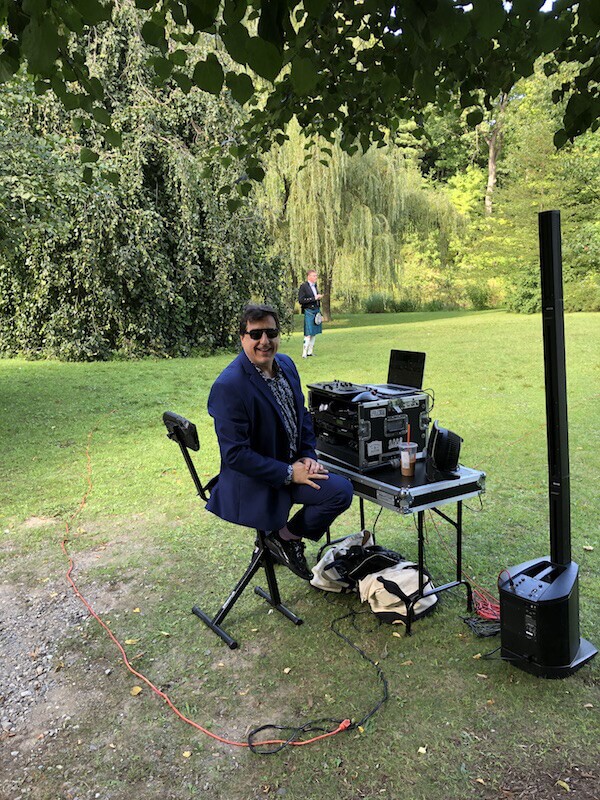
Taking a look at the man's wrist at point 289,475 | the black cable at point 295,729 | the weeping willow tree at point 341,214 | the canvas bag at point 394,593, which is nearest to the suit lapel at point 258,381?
the man's wrist at point 289,475

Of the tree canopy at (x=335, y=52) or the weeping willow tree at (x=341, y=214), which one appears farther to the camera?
the weeping willow tree at (x=341, y=214)

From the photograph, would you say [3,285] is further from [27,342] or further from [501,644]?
[501,644]

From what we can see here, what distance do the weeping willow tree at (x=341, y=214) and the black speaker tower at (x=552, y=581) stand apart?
13389mm

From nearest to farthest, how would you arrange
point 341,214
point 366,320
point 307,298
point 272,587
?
point 272,587 < point 307,298 < point 341,214 < point 366,320

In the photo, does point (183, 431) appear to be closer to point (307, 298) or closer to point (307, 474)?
point (307, 474)

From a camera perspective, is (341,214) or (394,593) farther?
(341,214)

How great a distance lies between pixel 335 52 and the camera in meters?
3.63

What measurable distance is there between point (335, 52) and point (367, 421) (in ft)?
6.91

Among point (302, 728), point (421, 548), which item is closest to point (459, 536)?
point (421, 548)

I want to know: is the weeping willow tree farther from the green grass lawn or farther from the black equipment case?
the black equipment case

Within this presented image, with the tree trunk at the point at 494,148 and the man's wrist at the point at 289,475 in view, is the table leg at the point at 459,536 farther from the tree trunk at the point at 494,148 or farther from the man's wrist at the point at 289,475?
the tree trunk at the point at 494,148

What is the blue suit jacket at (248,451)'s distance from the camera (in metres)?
3.19

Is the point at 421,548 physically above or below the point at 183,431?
below

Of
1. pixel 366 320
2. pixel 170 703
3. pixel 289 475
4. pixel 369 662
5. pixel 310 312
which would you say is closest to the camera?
pixel 170 703
